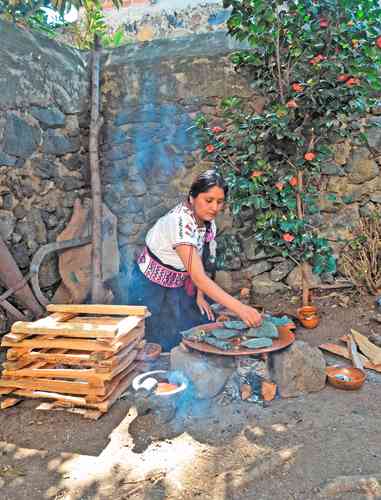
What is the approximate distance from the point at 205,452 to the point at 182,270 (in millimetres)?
1285

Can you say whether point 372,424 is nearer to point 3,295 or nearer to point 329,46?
point 3,295

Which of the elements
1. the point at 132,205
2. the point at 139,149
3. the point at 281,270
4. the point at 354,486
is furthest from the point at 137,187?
the point at 354,486

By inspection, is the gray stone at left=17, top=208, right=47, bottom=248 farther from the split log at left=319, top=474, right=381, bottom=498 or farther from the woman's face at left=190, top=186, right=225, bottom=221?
the split log at left=319, top=474, right=381, bottom=498

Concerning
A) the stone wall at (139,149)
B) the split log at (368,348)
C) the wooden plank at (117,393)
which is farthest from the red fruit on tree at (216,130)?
the wooden plank at (117,393)

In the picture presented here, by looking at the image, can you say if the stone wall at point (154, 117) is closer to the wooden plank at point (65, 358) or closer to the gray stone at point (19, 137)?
the gray stone at point (19, 137)

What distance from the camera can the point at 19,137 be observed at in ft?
9.90

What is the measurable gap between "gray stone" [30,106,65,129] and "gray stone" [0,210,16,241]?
34.0 inches

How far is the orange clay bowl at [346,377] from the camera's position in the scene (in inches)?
91.2

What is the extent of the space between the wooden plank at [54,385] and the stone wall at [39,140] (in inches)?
36.7

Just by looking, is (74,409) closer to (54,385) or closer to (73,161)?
(54,385)

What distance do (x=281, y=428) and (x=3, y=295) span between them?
202cm

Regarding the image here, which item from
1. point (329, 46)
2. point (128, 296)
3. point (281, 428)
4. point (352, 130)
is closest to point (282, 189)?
point (352, 130)

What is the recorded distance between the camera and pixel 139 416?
85.0 inches

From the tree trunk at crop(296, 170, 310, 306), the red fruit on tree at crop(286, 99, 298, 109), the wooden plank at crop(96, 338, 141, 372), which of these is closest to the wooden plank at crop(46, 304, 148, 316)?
the wooden plank at crop(96, 338, 141, 372)
